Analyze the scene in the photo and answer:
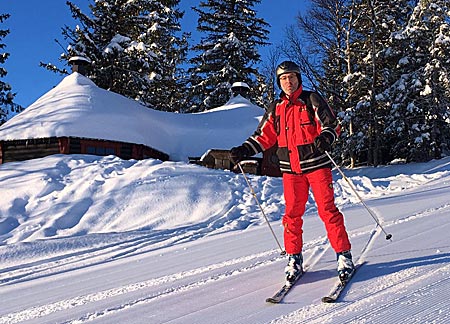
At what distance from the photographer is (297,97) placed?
331 cm

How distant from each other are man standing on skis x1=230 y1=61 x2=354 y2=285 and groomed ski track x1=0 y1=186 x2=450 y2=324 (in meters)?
0.27

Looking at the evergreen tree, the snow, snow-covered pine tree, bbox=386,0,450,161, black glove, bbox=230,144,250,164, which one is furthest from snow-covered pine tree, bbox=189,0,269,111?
black glove, bbox=230,144,250,164

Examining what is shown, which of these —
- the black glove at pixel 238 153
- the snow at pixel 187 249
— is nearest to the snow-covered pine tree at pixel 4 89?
the snow at pixel 187 249

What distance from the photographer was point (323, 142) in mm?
3002

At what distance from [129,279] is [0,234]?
4480 mm

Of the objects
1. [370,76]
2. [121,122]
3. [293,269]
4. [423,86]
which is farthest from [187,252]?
[370,76]

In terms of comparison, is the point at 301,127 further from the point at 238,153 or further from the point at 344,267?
the point at 344,267

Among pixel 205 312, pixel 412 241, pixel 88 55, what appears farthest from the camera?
pixel 88 55

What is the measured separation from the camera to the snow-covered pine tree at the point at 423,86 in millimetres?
19297

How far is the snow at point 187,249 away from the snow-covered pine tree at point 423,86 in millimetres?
9416

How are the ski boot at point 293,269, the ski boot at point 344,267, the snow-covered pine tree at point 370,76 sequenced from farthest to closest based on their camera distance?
the snow-covered pine tree at point 370,76, the ski boot at point 293,269, the ski boot at point 344,267

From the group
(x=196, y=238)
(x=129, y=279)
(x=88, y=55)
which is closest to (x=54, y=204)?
(x=196, y=238)

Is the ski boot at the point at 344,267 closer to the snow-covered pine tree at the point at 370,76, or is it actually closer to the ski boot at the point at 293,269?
the ski boot at the point at 293,269

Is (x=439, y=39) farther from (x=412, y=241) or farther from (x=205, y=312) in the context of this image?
(x=205, y=312)
